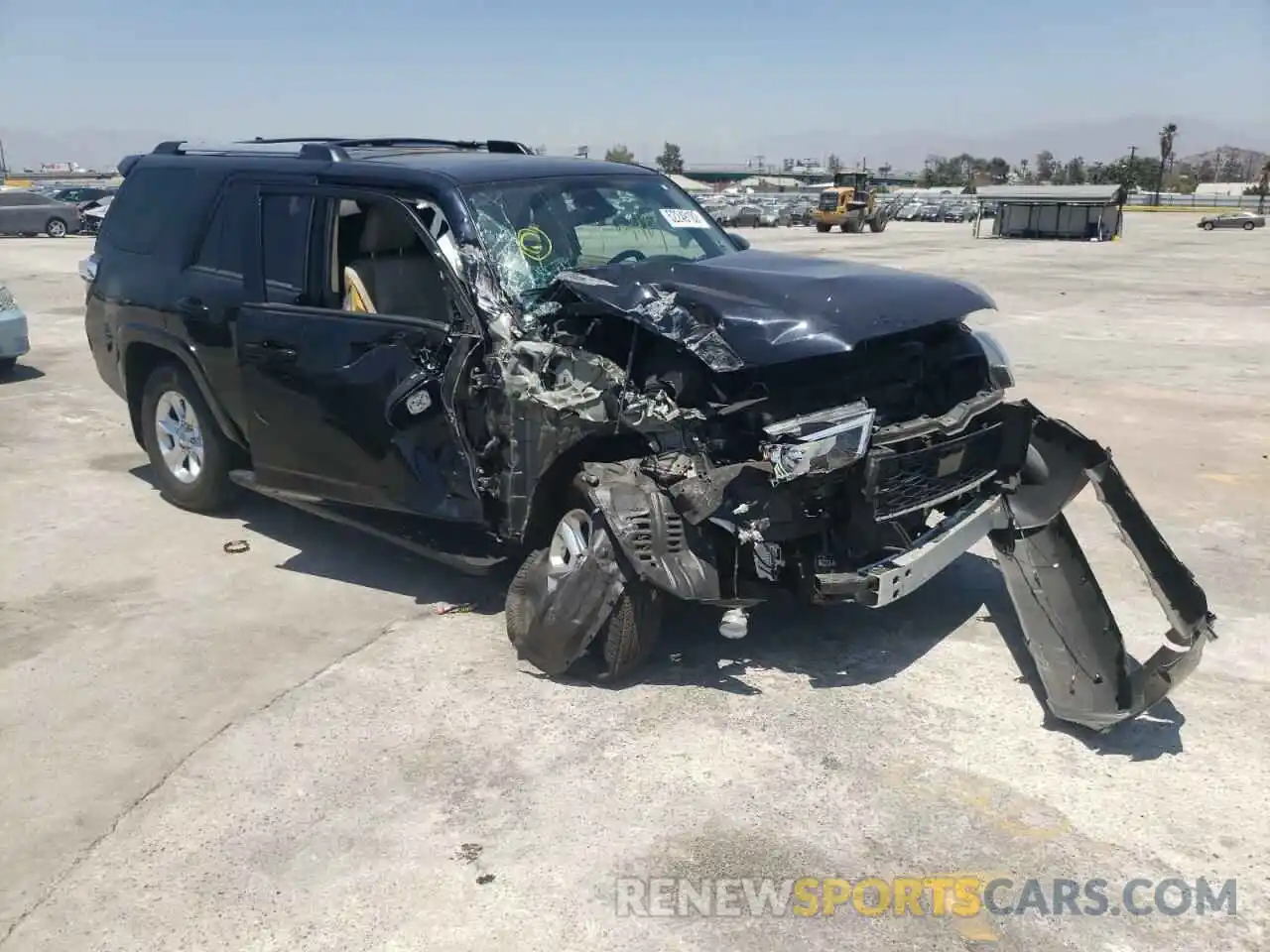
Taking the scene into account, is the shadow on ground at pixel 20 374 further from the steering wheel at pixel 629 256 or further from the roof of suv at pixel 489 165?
the steering wheel at pixel 629 256

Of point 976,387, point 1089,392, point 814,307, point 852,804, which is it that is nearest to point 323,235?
point 814,307

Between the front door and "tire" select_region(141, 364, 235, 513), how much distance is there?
30.2 inches

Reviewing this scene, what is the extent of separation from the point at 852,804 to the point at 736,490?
1186 millimetres

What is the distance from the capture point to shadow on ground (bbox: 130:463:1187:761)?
13.8ft

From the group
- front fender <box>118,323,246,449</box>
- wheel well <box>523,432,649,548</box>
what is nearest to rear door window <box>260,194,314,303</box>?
front fender <box>118,323,246,449</box>

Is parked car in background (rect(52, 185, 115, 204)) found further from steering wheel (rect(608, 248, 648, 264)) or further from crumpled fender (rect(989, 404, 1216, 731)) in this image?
crumpled fender (rect(989, 404, 1216, 731))

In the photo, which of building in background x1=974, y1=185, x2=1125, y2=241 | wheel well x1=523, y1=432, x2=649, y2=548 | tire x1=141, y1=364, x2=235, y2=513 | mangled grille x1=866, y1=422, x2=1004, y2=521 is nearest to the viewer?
mangled grille x1=866, y1=422, x2=1004, y2=521

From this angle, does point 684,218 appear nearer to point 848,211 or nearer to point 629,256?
point 629,256

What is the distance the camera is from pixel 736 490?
4.02 metres

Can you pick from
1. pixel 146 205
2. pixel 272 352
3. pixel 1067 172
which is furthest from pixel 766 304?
pixel 1067 172

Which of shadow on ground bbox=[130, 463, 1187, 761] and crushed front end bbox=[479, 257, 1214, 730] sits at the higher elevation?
crushed front end bbox=[479, 257, 1214, 730]

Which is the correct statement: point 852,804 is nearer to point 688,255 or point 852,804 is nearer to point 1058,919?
point 1058,919

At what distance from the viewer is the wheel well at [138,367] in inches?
251

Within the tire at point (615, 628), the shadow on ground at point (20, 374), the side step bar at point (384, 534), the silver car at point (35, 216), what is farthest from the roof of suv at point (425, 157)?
the silver car at point (35, 216)
